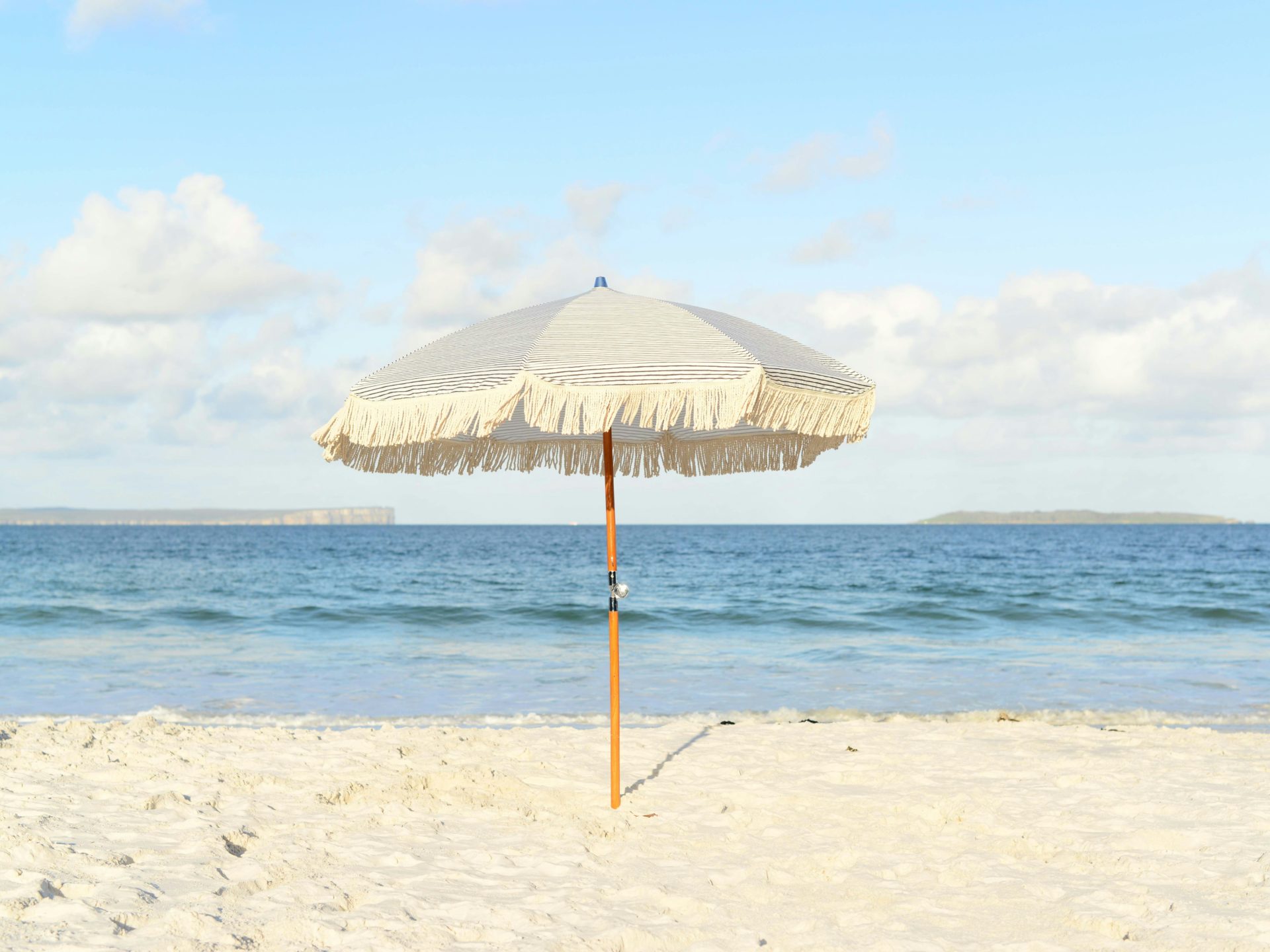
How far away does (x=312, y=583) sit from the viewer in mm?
34469

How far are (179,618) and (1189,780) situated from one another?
69.3ft

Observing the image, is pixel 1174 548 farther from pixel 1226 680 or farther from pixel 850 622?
pixel 1226 680

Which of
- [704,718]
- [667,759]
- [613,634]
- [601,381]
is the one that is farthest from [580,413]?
[704,718]

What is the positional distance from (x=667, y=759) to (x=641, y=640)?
10.7 m

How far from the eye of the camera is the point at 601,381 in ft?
13.8

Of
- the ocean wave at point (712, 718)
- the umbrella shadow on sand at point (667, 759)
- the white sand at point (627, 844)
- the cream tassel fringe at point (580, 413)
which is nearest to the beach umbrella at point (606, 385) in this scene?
the cream tassel fringe at point (580, 413)

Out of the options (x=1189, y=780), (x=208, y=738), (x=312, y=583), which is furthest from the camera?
(x=312, y=583)

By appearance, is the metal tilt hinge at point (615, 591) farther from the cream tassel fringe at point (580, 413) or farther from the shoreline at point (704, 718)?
the shoreline at point (704, 718)

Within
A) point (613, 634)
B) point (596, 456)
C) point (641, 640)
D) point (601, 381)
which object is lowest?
point (641, 640)

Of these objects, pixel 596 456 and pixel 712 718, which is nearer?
pixel 596 456

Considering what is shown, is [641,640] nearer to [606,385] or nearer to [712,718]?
[712,718]

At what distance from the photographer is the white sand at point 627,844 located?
3.73m

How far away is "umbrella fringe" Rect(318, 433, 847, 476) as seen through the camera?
5.87m

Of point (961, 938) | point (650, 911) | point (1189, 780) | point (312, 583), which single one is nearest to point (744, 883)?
point (650, 911)
